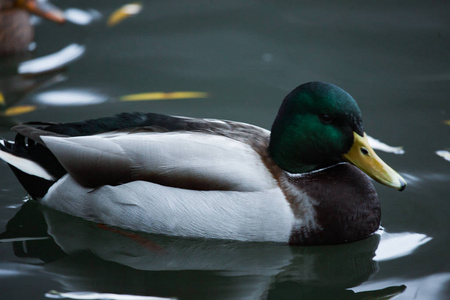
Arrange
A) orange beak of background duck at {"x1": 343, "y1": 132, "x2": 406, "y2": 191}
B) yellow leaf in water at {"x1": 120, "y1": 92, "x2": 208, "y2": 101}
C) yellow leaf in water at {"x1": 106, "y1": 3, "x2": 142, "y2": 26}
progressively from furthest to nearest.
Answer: yellow leaf in water at {"x1": 106, "y1": 3, "x2": 142, "y2": 26} < yellow leaf in water at {"x1": 120, "y1": 92, "x2": 208, "y2": 101} < orange beak of background duck at {"x1": 343, "y1": 132, "x2": 406, "y2": 191}

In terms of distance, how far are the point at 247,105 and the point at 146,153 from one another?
2463mm

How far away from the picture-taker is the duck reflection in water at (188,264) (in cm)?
427

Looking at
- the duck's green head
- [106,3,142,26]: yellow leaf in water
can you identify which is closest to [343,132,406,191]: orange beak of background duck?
the duck's green head

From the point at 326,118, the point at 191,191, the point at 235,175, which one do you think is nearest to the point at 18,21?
the point at 191,191

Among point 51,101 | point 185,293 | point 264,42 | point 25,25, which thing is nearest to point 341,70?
point 264,42

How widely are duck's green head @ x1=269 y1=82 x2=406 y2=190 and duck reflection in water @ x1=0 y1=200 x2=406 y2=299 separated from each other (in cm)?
57

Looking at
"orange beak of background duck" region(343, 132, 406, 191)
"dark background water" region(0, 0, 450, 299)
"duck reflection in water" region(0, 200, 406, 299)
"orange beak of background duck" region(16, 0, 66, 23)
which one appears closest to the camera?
"duck reflection in water" region(0, 200, 406, 299)

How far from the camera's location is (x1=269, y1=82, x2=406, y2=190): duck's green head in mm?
4527

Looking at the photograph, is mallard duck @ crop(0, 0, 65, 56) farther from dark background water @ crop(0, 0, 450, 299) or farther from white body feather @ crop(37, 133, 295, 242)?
white body feather @ crop(37, 133, 295, 242)

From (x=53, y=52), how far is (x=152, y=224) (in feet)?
13.2

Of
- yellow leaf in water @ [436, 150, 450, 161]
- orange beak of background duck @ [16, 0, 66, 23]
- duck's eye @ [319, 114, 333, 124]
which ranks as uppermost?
orange beak of background duck @ [16, 0, 66, 23]

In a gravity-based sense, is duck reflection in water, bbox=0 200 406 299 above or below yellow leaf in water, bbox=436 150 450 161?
below

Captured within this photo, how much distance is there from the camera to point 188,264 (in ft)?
15.0

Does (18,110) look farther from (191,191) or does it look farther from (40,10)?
(191,191)
